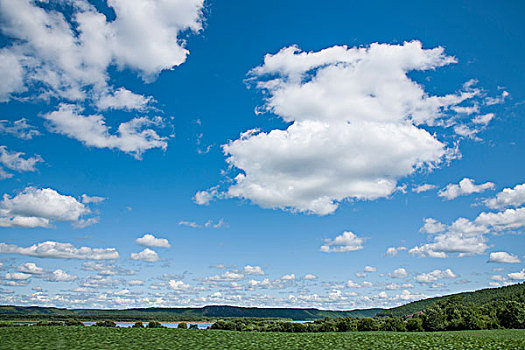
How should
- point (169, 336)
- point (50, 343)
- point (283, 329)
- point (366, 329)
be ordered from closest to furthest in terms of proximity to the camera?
1. point (50, 343)
2. point (169, 336)
3. point (366, 329)
4. point (283, 329)

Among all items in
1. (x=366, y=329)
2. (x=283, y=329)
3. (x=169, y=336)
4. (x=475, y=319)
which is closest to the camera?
(x=169, y=336)


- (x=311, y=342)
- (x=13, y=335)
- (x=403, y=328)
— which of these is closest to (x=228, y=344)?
(x=311, y=342)

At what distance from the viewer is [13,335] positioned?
49.7 metres

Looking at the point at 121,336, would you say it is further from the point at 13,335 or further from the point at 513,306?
the point at 513,306

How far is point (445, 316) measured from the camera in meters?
124

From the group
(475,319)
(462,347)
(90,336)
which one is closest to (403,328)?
(475,319)

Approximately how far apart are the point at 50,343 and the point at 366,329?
11697 cm

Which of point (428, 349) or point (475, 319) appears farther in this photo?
point (475, 319)

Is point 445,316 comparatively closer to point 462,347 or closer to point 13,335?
point 462,347

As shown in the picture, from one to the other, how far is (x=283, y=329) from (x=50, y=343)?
114m

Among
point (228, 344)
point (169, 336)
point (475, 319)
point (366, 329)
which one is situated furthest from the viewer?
point (366, 329)

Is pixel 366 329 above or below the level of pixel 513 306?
below

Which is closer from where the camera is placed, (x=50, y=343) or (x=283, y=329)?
(x=50, y=343)

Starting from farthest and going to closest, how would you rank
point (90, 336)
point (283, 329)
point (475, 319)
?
point (283, 329) < point (475, 319) < point (90, 336)
